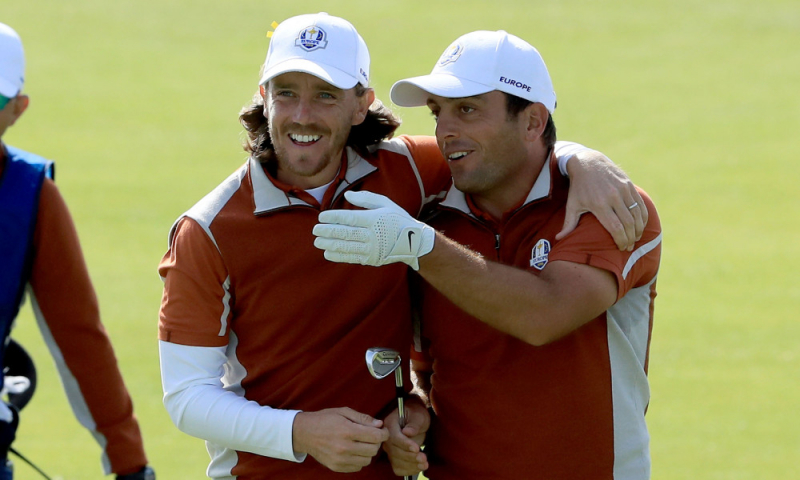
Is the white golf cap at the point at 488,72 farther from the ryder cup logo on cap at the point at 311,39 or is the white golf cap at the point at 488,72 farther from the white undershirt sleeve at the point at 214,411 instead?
the white undershirt sleeve at the point at 214,411

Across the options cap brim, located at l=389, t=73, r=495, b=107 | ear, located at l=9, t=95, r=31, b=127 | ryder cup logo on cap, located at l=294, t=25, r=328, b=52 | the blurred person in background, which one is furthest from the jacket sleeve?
cap brim, located at l=389, t=73, r=495, b=107

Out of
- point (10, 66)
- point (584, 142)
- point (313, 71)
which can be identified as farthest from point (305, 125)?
point (584, 142)

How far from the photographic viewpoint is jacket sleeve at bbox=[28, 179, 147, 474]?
3.98 metres

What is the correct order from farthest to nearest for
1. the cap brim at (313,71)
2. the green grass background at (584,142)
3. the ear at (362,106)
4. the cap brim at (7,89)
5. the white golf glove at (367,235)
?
the green grass background at (584,142) → the ear at (362,106) → the cap brim at (7,89) → the cap brim at (313,71) → the white golf glove at (367,235)

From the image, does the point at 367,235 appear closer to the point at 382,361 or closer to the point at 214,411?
the point at 382,361

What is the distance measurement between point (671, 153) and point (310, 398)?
1310 cm

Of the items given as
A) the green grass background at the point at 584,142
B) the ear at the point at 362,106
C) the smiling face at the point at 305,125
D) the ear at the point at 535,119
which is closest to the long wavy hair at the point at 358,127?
the ear at the point at 362,106

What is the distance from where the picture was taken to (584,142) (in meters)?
16.4

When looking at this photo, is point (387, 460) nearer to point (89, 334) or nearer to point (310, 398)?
point (310, 398)

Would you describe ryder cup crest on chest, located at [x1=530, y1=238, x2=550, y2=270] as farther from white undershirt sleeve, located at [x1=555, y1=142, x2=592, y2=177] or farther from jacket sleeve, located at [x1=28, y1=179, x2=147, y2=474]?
jacket sleeve, located at [x1=28, y1=179, x2=147, y2=474]

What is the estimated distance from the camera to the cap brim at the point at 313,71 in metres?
3.81

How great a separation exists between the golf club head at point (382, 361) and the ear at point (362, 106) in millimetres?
854

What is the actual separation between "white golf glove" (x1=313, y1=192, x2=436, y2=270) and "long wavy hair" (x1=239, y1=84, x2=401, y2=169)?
722 millimetres

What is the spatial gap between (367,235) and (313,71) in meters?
0.71
